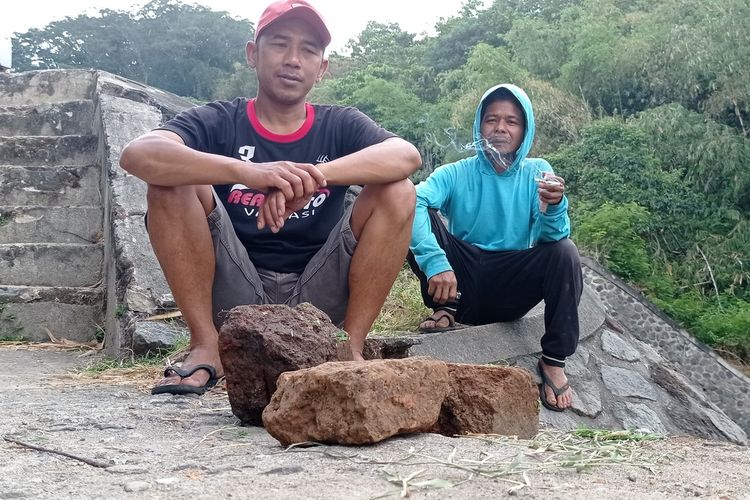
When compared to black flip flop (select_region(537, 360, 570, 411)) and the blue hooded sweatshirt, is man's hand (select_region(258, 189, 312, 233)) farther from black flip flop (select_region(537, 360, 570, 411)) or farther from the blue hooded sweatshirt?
black flip flop (select_region(537, 360, 570, 411))

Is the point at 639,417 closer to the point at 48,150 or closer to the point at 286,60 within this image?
the point at 286,60

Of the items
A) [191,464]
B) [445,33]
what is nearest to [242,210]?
[191,464]

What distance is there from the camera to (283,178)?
284cm

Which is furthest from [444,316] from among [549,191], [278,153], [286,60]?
[286,60]

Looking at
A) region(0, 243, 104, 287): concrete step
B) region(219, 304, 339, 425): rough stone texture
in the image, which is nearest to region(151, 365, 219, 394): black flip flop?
region(219, 304, 339, 425): rough stone texture

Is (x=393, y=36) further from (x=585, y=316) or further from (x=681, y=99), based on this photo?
(x=585, y=316)

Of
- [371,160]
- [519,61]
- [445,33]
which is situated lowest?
[371,160]

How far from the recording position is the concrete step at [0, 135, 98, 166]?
6.32 m

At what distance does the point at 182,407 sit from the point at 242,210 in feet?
2.81

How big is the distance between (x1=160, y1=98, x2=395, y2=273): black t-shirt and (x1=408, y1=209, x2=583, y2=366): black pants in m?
0.81

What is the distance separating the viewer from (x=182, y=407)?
2822mm

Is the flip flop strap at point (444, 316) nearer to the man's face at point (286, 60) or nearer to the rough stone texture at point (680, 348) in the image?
the man's face at point (286, 60)

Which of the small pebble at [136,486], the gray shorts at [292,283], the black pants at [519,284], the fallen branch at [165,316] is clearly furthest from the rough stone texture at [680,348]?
the small pebble at [136,486]

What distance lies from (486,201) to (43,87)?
465 cm
